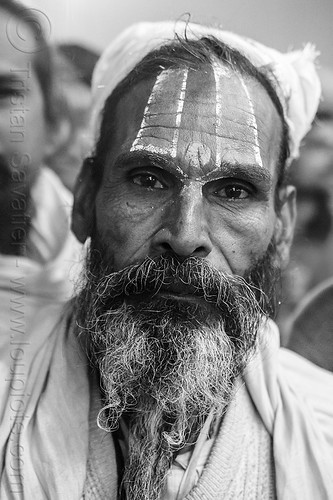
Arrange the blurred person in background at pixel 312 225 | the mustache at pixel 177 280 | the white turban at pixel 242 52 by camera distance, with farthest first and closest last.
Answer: the blurred person in background at pixel 312 225 < the white turban at pixel 242 52 < the mustache at pixel 177 280

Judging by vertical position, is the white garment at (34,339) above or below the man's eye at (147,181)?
below

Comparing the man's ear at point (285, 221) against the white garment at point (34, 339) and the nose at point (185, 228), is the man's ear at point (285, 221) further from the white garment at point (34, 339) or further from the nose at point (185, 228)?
the white garment at point (34, 339)

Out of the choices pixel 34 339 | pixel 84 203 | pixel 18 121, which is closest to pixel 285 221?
pixel 84 203

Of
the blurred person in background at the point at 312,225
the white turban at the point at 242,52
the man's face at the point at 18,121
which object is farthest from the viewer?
the blurred person in background at the point at 312,225

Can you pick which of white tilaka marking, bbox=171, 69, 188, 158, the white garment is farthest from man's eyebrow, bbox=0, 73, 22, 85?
white tilaka marking, bbox=171, 69, 188, 158

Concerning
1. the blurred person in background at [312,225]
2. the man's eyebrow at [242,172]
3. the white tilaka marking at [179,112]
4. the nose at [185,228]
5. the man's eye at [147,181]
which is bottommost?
the blurred person in background at [312,225]

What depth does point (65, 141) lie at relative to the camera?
1455 millimetres

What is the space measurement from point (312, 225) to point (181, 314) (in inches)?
25.2

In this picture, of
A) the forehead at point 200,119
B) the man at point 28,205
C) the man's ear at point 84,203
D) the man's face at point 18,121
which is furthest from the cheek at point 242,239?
the man's face at point 18,121

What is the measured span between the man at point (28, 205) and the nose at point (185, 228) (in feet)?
1.21

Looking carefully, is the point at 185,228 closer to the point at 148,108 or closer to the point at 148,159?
the point at 148,159

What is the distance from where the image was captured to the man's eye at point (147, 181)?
40.4 inches

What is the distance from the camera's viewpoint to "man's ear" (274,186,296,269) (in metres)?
1.19

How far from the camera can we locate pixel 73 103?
4.73ft
